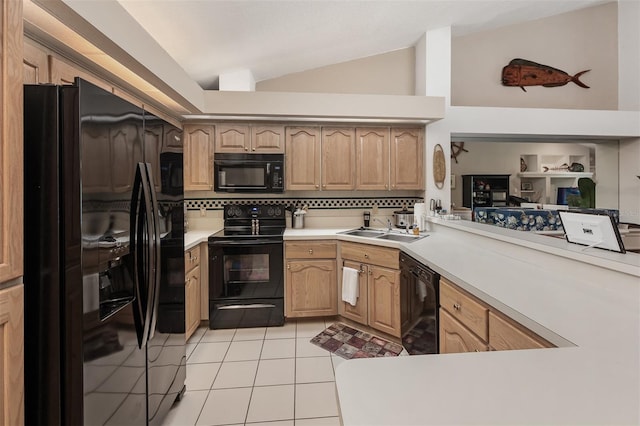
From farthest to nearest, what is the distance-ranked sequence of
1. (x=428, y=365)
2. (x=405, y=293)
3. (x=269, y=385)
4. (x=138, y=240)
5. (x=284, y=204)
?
(x=284, y=204), (x=405, y=293), (x=269, y=385), (x=138, y=240), (x=428, y=365)

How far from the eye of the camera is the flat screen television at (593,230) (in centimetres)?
148

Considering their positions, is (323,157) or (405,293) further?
(323,157)

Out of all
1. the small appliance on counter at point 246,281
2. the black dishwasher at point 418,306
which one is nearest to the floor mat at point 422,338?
the black dishwasher at point 418,306

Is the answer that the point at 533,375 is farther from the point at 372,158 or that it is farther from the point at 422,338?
the point at 372,158

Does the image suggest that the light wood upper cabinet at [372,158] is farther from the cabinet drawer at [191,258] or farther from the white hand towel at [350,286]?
the cabinet drawer at [191,258]

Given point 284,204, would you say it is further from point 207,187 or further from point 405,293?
point 405,293

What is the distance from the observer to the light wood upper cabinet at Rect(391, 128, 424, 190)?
344 cm

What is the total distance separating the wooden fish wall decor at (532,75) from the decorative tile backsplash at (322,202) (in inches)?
77.4

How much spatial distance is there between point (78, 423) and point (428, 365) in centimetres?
116

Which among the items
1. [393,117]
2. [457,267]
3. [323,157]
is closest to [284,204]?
[323,157]

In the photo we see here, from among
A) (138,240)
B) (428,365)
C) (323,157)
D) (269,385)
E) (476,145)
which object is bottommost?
(269,385)

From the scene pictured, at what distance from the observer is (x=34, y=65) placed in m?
1.45

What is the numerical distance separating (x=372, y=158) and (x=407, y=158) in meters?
0.40

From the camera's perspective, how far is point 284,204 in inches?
143
